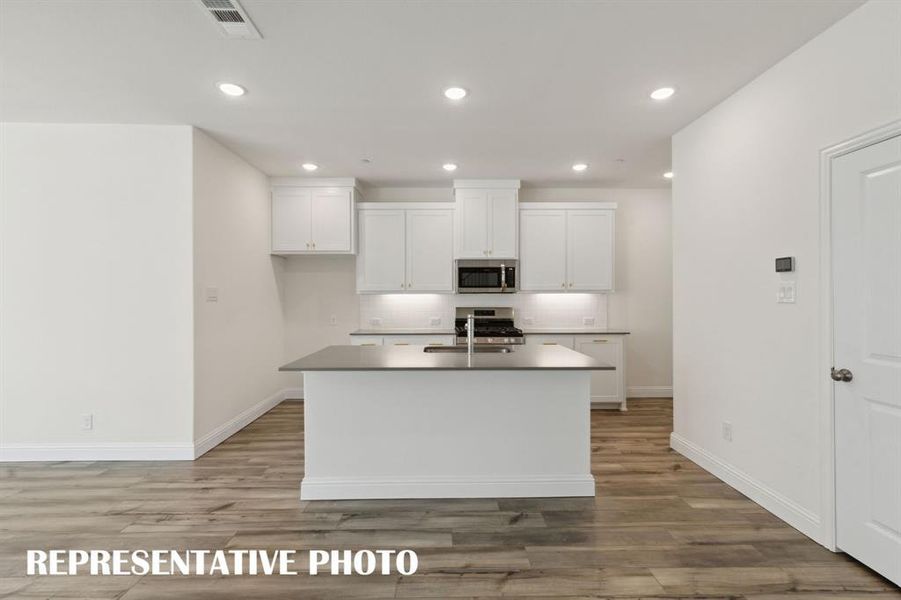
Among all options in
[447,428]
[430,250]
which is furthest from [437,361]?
[430,250]

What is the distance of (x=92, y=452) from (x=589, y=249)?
213 inches

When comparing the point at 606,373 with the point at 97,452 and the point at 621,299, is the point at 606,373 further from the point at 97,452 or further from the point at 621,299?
the point at 97,452

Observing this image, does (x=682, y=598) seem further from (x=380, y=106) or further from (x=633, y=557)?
(x=380, y=106)

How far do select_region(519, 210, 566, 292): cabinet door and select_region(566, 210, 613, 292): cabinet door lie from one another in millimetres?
99

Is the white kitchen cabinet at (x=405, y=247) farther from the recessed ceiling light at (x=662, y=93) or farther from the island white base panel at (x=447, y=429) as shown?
the recessed ceiling light at (x=662, y=93)

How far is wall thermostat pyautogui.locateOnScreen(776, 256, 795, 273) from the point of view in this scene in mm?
2600

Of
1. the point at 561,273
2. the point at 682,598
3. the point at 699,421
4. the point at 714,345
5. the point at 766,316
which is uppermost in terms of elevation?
the point at 561,273

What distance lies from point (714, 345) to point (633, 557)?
1.78 m

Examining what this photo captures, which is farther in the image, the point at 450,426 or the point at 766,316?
the point at 450,426

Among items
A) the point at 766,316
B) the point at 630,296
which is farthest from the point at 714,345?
the point at 630,296

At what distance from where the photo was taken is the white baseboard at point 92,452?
370 centimetres

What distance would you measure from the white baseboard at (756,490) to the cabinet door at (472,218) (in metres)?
3.01

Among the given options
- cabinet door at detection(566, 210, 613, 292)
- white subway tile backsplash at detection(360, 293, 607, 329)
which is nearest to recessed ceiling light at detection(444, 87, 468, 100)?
cabinet door at detection(566, 210, 613, 292)

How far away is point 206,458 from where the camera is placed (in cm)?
380
